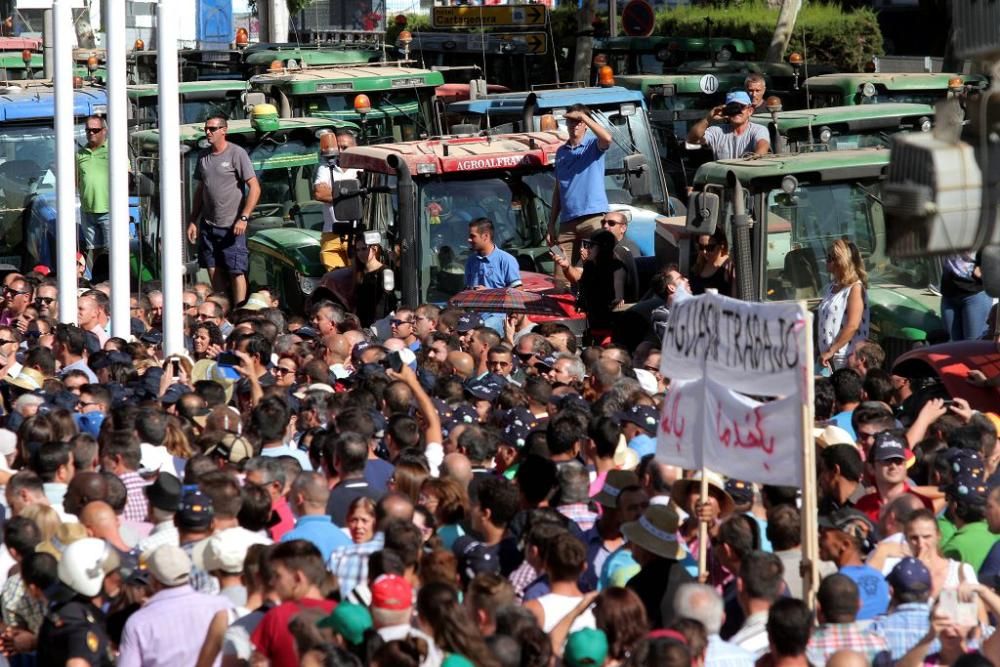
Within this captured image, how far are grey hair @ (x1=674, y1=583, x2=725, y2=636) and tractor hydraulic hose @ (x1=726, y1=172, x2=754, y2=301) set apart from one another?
5.49 m

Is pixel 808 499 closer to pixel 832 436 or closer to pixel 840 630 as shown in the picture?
pixel 840 630

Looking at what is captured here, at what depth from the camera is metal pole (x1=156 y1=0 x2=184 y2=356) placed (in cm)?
1227

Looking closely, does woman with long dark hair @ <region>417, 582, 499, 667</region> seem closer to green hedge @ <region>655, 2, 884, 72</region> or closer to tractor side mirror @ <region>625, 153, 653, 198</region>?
tractor side mirror @ <region>625, 153, 653, 198</region>

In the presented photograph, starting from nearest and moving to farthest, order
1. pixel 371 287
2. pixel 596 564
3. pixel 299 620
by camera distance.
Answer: pixel 299 620, pixel 596 564, pixel 371 287

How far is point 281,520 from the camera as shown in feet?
26.1

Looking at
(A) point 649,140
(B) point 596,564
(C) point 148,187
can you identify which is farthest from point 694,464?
(A) point 649,140

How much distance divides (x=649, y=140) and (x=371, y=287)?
4.33 m

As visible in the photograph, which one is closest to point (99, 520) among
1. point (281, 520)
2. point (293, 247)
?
point (281, 520)

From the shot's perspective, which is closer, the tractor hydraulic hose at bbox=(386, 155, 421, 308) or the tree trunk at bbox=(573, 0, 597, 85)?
the tractor hydraulic hose at bbox=(386, 155, 421, 308)

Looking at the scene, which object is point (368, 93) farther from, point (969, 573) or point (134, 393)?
point (969, 573)

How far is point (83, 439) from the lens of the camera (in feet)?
27.8

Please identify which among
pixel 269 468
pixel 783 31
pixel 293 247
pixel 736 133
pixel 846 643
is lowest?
pixel 846 643

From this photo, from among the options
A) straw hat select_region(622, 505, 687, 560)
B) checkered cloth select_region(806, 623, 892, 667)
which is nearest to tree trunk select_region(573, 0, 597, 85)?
straw hat select_region(622, 505, 687, 560)

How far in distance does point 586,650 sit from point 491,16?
70.1 feet
